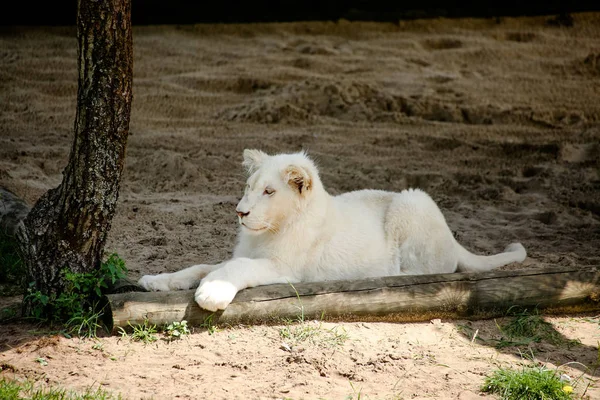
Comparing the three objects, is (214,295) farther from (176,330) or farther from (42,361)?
(42,361)

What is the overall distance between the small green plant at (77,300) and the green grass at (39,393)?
27.2 inches

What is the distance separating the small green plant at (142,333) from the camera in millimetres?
4434

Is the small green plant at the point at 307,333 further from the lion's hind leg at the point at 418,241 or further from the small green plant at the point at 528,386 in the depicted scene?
the lion's hind leg at the point at 418,241

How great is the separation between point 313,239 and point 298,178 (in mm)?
499

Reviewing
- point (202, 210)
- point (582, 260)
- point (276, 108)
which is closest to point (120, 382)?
point (202, 210)

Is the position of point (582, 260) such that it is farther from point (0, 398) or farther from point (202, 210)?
point (0, 398)

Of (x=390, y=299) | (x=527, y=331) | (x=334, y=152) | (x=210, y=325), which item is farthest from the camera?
(x=334, y=152)

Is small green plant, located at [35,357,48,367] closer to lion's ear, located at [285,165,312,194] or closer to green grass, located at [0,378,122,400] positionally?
green grass, located at [0,378,122,400]

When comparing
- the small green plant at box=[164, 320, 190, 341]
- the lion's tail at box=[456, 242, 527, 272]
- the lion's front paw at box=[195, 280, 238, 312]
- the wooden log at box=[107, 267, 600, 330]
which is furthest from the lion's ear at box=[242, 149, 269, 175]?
the lion's tail at box=[456, 242, 527, 272]

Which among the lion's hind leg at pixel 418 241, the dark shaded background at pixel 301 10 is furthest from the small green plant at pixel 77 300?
the dark shaded background at pixel 301 10

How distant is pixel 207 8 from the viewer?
44.9 feet

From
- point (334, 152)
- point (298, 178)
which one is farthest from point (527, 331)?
point (334, 152)

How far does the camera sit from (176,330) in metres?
4.52

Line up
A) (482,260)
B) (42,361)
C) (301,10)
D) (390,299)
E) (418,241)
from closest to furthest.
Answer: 1. (42,361)
2. (390,299)
3. (418,241)
4. (482,260)
5. (301,10)
